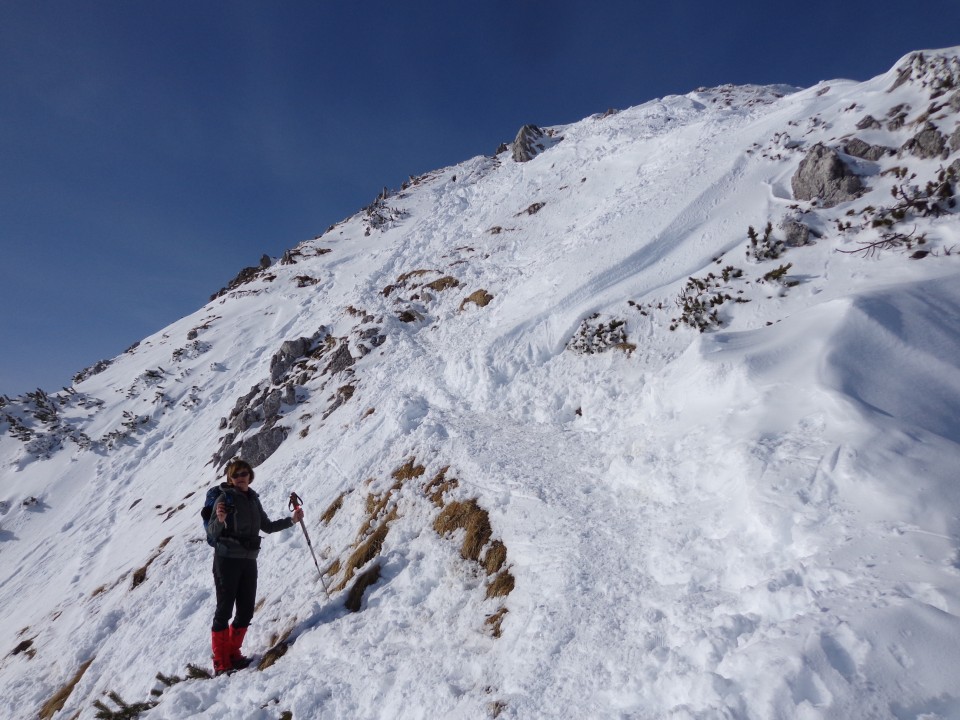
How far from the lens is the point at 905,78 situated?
1285cm

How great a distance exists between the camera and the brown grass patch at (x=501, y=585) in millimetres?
5262

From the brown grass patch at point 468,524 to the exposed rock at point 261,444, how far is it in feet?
36.2

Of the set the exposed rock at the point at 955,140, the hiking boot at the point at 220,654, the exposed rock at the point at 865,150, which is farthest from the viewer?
the exposed rock at the point at 865,150

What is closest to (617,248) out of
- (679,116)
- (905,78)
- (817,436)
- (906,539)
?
(905,78)

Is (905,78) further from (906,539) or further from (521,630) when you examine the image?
(521,630)

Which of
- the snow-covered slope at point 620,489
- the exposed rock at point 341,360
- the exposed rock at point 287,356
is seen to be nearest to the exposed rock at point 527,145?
the snow-covered slope at point 620,489

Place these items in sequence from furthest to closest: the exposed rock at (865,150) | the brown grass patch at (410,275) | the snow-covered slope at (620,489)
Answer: the brown grass patch at (410,275), the exposed rock at (865,150), the snow-covered slope at (620,489)

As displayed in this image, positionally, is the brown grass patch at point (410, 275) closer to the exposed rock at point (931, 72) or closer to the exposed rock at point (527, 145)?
the exposed rock at point (931, 72)

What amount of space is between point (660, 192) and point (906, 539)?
15.2 meters

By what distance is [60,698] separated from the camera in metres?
8.10

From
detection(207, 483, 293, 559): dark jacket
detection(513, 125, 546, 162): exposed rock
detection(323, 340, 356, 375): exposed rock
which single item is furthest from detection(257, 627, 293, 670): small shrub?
detection(513, 125, 546, 162): exposed rock

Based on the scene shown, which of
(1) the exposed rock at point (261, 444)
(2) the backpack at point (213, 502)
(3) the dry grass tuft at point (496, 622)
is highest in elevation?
(2) the backpack at point (213, 502)

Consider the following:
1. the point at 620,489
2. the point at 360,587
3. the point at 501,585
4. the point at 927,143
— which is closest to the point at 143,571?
the point at 360,587

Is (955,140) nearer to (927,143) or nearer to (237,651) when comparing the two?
(927,143)
